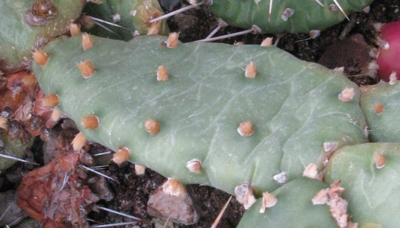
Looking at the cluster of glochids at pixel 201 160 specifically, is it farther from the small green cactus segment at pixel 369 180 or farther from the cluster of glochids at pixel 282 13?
the cluster of glochids at pixel 282 13

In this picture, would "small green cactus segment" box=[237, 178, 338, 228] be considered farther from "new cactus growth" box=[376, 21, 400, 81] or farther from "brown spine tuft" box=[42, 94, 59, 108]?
"new cactus growth" box=[376, 21, 400, 81]

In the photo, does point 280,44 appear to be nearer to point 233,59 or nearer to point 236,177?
point 233,59

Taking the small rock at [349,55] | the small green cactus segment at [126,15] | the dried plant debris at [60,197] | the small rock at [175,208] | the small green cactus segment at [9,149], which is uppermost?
the small green cactus segment at [126,15]

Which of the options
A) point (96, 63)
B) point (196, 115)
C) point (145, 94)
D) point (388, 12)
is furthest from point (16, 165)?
point (388, 12)

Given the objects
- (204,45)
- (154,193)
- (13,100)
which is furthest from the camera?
(154,193)

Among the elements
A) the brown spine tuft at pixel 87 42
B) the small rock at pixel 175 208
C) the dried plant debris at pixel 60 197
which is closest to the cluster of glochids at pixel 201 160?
the brown spine tuft at pixel 87 42

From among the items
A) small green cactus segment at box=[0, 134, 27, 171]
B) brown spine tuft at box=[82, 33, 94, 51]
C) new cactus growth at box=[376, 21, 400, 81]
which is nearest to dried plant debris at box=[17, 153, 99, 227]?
small green cactus segment at box=[0, 134, 27, 171]

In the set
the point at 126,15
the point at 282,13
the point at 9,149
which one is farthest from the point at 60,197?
the point at 282,13
